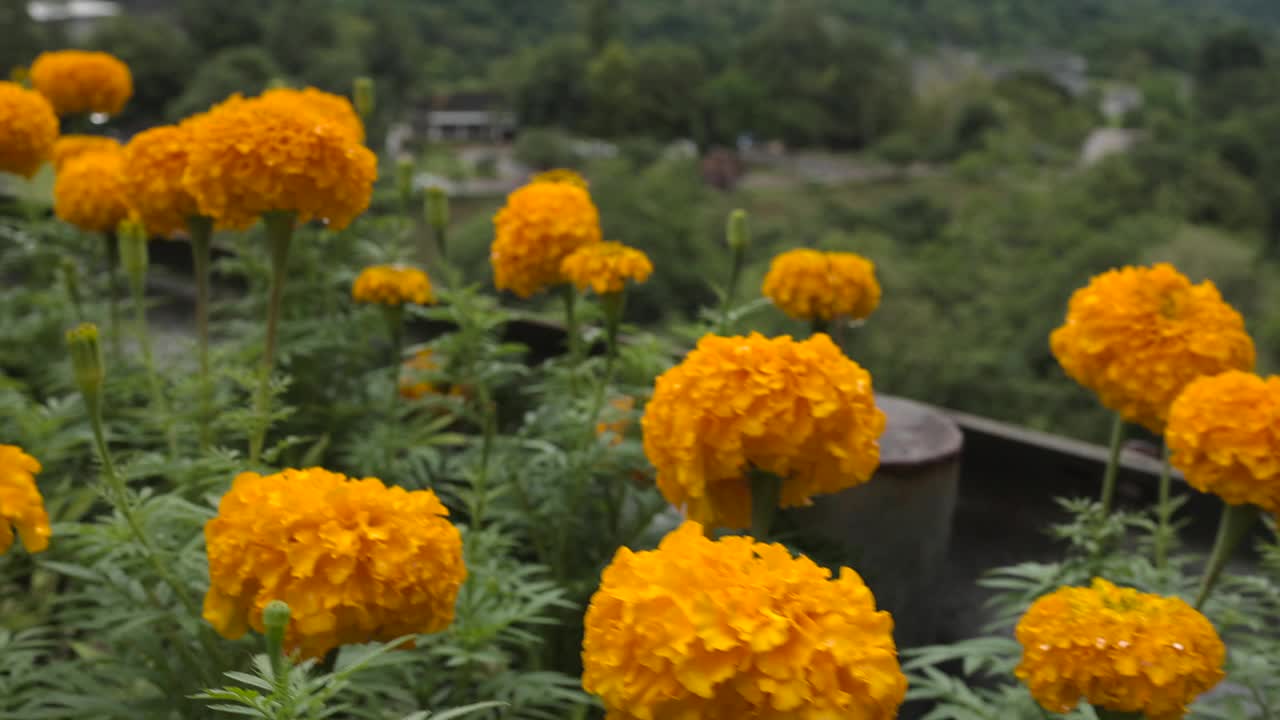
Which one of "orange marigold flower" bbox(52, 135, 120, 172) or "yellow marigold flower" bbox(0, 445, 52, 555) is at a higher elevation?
"orange marigold flower" bbox(52, 135, 120, 172)

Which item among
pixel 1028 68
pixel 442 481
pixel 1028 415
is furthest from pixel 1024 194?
pixel 442 481

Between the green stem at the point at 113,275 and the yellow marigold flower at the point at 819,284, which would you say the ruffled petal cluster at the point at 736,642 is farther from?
the green stem at the point at 113,275

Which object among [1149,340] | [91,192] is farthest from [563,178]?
[1149,340]

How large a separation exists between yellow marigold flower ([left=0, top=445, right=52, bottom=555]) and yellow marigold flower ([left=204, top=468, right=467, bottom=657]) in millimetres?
141

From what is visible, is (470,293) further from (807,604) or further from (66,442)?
(807,604)

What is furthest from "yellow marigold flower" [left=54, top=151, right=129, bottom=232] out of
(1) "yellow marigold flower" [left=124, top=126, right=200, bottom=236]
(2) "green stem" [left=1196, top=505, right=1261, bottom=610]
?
(2) "green stem" [left=1196, top=505, right=1261, bottom=610]

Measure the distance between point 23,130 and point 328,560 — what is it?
1388mm

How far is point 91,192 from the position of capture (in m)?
1.96

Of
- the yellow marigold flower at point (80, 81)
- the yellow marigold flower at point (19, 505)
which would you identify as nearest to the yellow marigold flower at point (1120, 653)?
the yellow marigold flower at point (19, 505)

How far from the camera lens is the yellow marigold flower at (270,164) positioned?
1.43 metres

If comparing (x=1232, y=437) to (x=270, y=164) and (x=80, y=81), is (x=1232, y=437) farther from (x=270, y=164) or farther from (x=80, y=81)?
(x=80, y=81)

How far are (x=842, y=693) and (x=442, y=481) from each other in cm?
138

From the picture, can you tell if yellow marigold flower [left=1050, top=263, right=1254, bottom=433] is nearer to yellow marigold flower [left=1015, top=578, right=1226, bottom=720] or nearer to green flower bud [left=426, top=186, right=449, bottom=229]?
yellow marigold flower [left=1015, top=578, right=1226, bottom=720]

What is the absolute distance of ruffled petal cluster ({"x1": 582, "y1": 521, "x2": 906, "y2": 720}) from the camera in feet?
2.42
